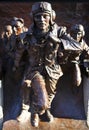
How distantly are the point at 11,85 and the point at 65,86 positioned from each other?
1.70 feet

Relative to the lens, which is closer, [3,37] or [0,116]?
[0,116]

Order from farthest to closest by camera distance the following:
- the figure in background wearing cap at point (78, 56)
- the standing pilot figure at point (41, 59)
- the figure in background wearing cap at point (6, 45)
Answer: the figure in background wearing cap at point (6, 45) < the figure in background wearing cap at point (78, 56) < the standing pilot figure at point (41, 59)

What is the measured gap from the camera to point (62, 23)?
28.0 feet

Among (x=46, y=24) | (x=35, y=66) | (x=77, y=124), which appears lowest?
(x=77, y=124)

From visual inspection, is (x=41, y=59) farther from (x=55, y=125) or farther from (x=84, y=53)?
(x=55, y=125)

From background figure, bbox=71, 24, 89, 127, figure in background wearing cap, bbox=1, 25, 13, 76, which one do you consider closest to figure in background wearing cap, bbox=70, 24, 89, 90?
background figure, bbox=71, 24, 89, 127

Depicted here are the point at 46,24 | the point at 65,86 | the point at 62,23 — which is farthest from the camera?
the point at 62,23

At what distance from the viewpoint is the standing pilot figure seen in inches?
235

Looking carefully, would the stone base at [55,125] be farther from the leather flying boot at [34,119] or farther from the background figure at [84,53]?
the background figure at [84,53]

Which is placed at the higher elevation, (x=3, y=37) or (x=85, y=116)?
(x=3, y=37)

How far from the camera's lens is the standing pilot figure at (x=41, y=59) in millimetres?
5961

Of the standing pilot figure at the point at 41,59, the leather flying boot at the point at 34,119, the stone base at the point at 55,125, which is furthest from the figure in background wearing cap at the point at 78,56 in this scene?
the leather flying boot at the point at 34,119

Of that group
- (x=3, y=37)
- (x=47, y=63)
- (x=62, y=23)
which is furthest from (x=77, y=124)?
(x=62, y=23)

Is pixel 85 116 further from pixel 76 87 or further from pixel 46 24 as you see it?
pixel 46 24
